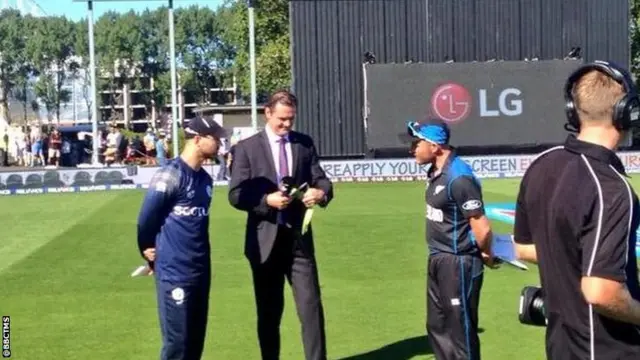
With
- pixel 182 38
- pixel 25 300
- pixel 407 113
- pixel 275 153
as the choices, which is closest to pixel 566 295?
pixel 275 153

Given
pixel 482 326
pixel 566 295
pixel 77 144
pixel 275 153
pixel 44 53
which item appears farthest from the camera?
pixel 44 53

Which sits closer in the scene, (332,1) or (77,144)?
(332,1)

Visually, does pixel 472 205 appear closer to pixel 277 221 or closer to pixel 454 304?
pixel 454 304

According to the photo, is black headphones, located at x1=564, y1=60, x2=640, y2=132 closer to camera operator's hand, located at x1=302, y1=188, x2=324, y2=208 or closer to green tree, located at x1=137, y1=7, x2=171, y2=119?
camera operator's hand, located at x1=302, y1=188, x2=324, y2=208

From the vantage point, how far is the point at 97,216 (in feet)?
67.7

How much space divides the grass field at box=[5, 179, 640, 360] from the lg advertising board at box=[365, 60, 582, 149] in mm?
12865

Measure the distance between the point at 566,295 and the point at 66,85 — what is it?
113 metres

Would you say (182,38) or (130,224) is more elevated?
(182,38)

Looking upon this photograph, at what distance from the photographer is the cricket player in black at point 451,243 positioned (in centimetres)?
646

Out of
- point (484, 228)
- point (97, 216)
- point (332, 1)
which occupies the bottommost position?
point (97, 216)

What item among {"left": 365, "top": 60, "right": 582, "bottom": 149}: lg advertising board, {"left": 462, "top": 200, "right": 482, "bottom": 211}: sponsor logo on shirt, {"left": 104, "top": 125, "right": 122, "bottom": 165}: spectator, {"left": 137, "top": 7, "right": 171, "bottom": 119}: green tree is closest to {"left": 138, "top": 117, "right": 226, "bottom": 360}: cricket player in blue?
{"left": 462, "top": 200, "right": 482, "bottom": 211}: sponsor logo on shirt

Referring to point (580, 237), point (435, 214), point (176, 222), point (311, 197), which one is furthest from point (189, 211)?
point (580, 237)

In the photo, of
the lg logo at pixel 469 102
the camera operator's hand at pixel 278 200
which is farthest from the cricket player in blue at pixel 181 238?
the lg logo at pixel 469 102

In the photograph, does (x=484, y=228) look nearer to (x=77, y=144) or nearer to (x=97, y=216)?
(x=97, y=216)
